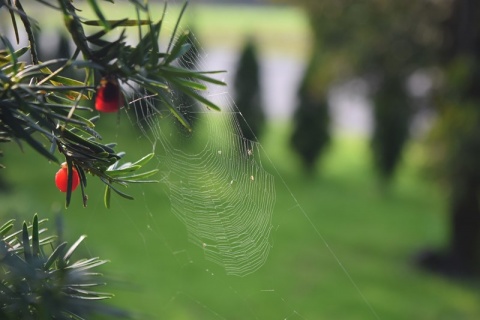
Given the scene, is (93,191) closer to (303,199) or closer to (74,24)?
(303,199)

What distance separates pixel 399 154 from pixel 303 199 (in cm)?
152

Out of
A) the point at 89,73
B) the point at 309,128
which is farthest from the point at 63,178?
the point at 309,128

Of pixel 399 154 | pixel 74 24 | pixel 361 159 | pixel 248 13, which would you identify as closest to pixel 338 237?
pixel 399 154

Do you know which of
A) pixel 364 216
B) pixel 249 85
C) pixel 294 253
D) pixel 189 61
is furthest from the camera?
pixel 249 85

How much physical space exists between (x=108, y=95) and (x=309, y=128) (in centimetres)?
1002

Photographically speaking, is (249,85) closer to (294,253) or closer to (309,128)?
(309,128)

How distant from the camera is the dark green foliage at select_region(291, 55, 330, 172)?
35.8ft

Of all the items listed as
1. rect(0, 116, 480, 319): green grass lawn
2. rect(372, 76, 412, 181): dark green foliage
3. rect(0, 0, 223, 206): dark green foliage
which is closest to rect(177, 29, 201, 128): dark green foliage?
rect(0, 0, 223, 206): dark green foliage

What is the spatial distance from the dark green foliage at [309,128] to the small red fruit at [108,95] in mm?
9667

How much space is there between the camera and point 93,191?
892cm

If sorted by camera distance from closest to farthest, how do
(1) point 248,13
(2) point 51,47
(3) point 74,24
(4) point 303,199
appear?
(3) point 74,24, (4) point 303,199, (2) point 51,47, (1) point 248,13

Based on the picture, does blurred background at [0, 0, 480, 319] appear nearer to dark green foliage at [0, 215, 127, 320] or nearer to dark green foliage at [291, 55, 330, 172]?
dark green foliage at [291, 55, 330, 172]

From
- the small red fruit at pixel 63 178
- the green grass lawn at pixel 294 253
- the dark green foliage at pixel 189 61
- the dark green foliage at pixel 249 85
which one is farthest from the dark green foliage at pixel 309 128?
the small red fruit at pixel 63 178

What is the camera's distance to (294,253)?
7.91 meters
